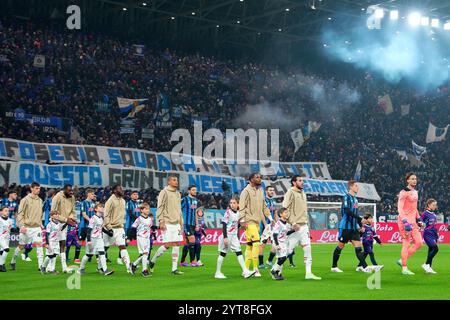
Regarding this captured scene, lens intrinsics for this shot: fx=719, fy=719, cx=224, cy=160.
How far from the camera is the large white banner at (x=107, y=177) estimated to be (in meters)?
35.8

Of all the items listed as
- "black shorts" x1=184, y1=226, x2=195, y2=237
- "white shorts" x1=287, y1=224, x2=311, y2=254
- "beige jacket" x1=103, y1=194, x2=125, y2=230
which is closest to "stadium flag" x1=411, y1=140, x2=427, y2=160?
"black shorts" x1=184, y1=226, x2=195, y2=237

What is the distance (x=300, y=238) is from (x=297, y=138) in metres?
36.0

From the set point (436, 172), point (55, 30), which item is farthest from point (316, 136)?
point (55, 30)

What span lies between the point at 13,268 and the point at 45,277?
323 cm

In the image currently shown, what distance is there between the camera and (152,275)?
60.0 ft

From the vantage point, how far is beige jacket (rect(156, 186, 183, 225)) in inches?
716

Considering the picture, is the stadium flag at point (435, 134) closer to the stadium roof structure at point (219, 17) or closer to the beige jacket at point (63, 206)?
the stadium roof structure at point (219, 17)

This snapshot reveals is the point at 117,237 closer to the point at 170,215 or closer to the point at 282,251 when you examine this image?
the point at 170,215

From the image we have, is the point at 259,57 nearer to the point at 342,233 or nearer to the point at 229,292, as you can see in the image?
the point at 342,233

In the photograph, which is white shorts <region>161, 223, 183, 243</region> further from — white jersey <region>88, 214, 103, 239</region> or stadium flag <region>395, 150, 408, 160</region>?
stadium flag <region>395, 150, 408, 160</region>

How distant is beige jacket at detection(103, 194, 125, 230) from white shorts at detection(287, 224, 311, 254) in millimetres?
4930

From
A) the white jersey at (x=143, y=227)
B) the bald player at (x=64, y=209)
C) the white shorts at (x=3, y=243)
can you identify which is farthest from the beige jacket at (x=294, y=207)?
the white shorts at (x=3, y=243)

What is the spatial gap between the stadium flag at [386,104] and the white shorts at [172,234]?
4381 cm

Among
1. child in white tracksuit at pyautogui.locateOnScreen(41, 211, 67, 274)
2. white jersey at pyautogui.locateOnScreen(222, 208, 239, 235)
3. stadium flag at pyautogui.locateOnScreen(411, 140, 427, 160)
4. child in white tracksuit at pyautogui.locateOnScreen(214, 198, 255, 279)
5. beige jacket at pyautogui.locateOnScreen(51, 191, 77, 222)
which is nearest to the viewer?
child in white tracksuit at pyautogui.locateOnScreen(214, 198, 255, 279)
